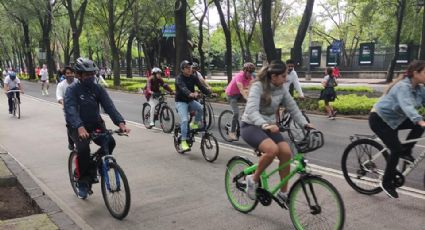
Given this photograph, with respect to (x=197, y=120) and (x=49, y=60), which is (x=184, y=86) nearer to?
(x=197, y=120)

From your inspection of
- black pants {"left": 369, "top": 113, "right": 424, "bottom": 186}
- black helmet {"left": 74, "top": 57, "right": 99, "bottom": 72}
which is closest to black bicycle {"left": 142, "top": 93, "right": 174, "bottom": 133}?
black helmet {"left": 74, "top": 57, "right": 99, "bottom": 72}

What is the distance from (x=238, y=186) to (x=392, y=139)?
197cm

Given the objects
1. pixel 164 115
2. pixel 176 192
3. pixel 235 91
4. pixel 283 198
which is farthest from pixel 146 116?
pixel 283 198

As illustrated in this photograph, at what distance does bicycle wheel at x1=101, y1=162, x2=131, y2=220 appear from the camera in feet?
16.4

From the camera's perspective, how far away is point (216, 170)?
7363mm

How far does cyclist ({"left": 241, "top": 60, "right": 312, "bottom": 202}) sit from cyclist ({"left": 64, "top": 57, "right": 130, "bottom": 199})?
1.60 m

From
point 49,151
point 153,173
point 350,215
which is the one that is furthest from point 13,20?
point 350,215

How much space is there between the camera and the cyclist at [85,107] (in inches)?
204

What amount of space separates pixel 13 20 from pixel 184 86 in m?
46.6

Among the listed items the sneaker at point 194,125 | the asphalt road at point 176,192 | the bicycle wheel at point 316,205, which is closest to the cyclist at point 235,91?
the asphalt road at point 176,192

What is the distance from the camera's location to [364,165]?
19.3 feet

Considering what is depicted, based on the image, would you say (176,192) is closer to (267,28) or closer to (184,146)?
(184,146)

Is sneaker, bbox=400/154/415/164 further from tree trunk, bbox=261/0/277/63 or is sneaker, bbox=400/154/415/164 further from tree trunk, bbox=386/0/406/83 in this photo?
tree trunk, bbox=386/0/406/83

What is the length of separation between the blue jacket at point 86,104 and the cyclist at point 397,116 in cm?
323
